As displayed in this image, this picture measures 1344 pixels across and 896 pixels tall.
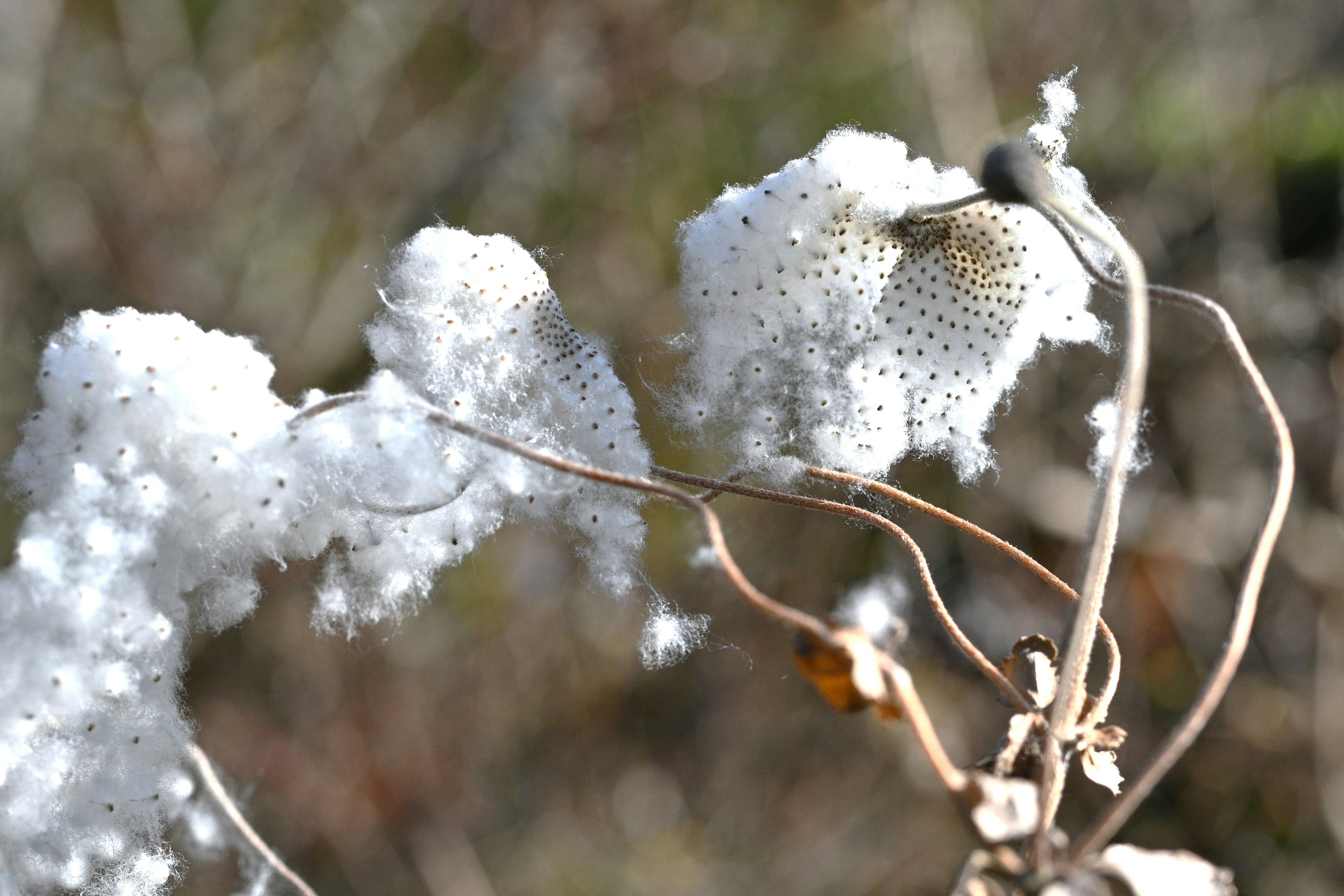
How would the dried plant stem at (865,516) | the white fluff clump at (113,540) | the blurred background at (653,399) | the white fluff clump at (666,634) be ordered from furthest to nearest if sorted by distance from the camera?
the blurred background at (653,399) < the white fluff clump at (666,634) < the dried plant stem at (865,516) < the white fluff clump at (113,540)

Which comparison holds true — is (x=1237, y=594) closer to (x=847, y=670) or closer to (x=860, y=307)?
(x=847, y=670)

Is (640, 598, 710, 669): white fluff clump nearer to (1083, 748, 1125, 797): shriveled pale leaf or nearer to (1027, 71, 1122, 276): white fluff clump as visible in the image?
(1083, 748, 1125, 797): shriveled pale leaf

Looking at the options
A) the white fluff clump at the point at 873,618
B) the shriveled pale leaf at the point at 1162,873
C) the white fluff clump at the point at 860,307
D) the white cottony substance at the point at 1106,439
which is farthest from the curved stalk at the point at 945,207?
the shriveled pale leaf at the point at 1162,873

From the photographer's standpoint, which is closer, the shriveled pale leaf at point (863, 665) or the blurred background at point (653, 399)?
the shriveled pale leaf at point (863, 665)

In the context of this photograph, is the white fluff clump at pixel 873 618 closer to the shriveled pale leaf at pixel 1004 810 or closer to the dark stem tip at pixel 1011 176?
the shriveled pale leaf at pixel 1004 810

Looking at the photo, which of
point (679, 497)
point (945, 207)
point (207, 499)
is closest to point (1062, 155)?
point (945, 207)

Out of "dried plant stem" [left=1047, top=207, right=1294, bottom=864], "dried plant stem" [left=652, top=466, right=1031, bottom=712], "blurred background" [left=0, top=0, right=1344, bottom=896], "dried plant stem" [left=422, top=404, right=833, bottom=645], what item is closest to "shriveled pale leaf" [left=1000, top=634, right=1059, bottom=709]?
"dried plant stem" [left=652, top=466, right=1031, bottom=712]
